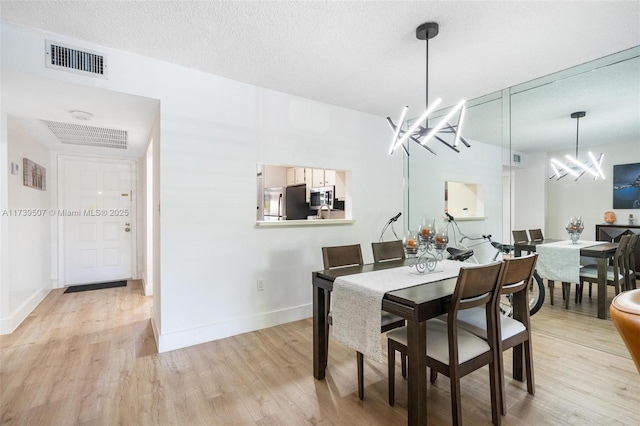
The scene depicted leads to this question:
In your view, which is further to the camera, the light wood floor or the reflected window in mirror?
the reflected window in mirror

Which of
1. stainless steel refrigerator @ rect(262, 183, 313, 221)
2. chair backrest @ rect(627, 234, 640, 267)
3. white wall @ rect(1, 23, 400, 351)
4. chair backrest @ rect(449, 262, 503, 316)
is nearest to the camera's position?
chair backrest @ rect(449, 262, 503, 316)

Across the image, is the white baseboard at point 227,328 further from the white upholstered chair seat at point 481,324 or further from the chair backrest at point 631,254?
the chair backrest at point 631,254

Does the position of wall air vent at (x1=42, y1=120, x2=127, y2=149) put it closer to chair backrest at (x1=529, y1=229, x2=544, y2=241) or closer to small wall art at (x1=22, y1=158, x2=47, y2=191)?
small wall art at (x1=22, y1=158, x2=47, y2=191)

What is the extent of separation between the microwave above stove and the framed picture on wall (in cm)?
303

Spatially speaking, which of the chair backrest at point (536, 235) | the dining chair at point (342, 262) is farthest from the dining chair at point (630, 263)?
the dining chair at point (342, 262)

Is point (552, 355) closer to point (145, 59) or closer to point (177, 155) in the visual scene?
point (177, 155)

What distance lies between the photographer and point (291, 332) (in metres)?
2.94

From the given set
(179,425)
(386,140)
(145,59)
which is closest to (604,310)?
(386,140)

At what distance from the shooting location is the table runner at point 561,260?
2.87m

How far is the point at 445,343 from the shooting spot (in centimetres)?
163

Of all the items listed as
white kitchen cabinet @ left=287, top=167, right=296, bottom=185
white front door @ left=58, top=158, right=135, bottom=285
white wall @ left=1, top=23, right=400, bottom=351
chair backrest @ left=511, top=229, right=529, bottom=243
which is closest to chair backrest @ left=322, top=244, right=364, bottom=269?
white wall @ left=1, top=23, right=400, bottom=351

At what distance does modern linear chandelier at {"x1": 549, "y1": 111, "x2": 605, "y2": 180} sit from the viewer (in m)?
2.83

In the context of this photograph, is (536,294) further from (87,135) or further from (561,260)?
(87,135)

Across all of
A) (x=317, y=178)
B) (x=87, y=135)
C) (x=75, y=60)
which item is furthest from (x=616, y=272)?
(x=87, y=135)
